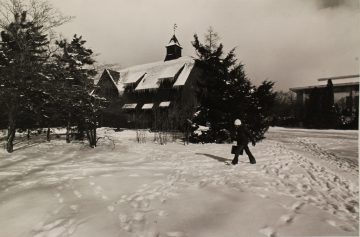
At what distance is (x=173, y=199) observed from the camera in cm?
578

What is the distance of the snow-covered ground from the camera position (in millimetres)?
4438

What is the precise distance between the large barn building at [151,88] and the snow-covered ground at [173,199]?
21337 mm

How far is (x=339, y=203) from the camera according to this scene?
561cm

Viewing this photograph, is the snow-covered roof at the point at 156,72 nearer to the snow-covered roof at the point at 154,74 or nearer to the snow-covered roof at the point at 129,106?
the snow-covered roof at the point at 154,74

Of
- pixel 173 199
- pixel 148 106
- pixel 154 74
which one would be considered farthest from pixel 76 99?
pixel 154 74

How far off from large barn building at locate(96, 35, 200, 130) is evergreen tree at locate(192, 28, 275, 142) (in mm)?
13286

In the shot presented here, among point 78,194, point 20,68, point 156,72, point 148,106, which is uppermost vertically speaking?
point 156,72

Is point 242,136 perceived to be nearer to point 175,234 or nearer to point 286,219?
point 286,219

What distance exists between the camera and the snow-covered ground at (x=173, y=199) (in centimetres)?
444

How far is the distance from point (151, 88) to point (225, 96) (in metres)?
20.3

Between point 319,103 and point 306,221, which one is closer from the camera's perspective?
point 306,221

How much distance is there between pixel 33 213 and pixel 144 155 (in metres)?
6.21

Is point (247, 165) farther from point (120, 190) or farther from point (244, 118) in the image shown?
point (244, 118)

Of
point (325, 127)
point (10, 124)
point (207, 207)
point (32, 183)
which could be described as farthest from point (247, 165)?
point (325, 127)
